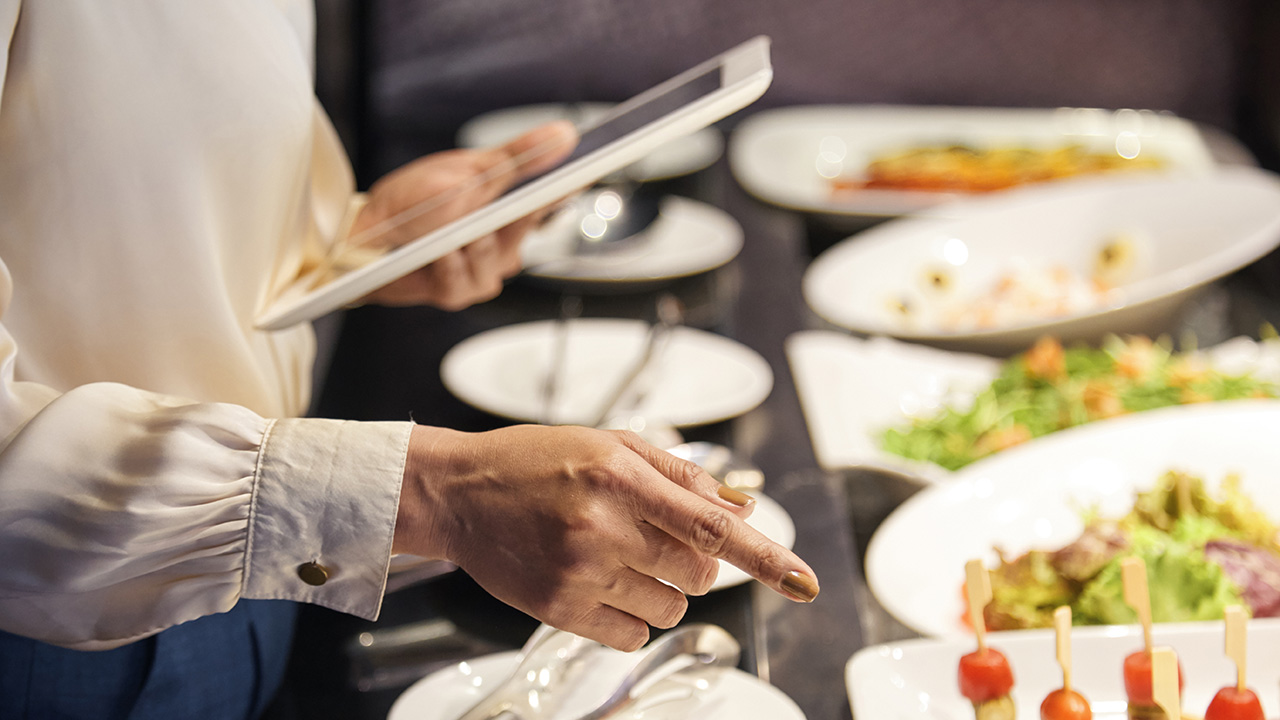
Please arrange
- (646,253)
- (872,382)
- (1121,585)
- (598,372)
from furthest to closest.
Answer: (646,253)
(872,382)
(598,372)
(1121,585)

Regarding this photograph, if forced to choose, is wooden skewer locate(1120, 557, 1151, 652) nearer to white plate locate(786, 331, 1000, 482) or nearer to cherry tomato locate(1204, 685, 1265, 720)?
cherry tomato locate(1204, 685, 1265, 720)

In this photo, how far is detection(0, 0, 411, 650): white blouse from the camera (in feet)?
2.02

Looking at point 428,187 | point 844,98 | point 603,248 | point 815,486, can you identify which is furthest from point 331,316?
point 844,98

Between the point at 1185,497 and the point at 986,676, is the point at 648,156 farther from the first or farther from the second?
the point at 986,676

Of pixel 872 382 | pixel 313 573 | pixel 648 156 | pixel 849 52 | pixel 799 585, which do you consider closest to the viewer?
pixel 799 585

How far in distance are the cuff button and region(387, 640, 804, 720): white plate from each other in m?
0.17

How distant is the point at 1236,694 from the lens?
73cm

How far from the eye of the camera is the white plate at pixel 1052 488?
1.03 m

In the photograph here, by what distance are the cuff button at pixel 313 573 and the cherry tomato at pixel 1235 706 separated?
0.65 m

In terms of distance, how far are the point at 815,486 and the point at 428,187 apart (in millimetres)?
574

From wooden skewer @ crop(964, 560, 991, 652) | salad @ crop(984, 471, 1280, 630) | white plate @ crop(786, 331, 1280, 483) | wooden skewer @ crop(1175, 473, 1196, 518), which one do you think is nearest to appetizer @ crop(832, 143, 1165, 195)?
white plate @ crop(786, 331, 1280, 483)

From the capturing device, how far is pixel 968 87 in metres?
3.17

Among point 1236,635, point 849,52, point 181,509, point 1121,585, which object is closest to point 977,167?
point 849,52

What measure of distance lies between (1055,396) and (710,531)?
115cm
